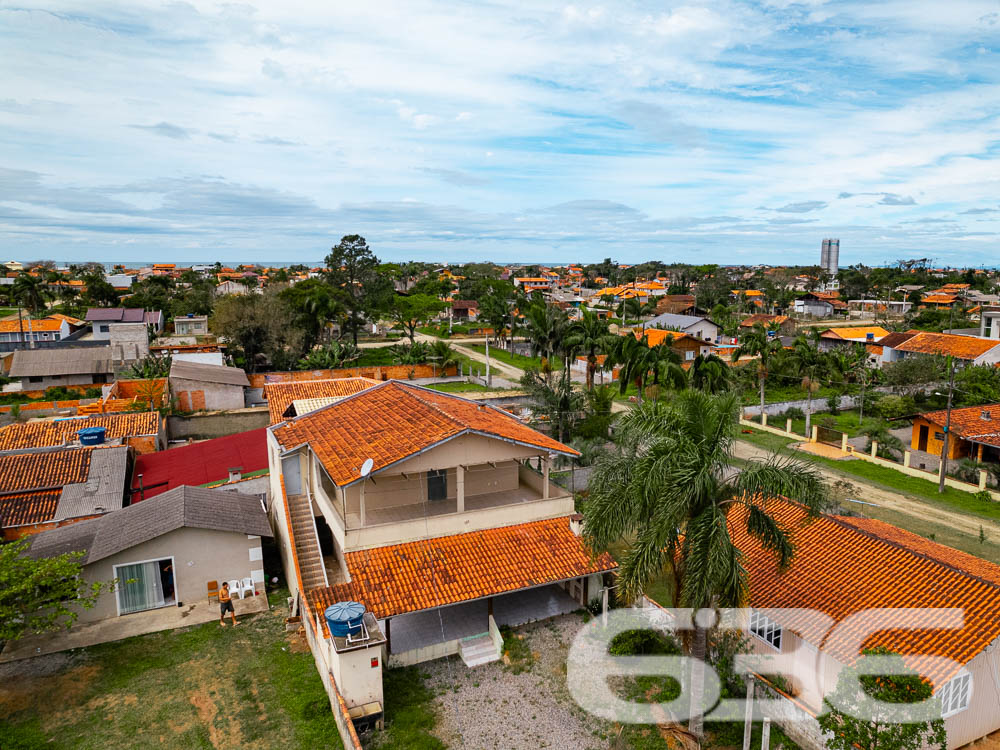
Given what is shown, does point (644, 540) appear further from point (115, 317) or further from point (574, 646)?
point (115, 317)

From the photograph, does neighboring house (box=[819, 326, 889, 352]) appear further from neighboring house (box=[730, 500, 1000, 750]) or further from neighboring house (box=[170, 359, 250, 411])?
neighboring house (box=[170, 359, 250, 411])

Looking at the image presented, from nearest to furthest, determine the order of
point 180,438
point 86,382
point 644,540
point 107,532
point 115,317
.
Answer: point 644,540
point 107,532
point 180,438
point 86,382
point 115,317

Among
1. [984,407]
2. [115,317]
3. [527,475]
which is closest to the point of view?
[527,475]

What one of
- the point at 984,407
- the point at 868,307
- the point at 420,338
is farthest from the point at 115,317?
the point at 868,307

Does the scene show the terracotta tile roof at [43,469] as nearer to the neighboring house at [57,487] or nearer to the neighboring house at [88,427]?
the neighboring house at [57,487]

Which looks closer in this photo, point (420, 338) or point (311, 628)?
point (311, 628)

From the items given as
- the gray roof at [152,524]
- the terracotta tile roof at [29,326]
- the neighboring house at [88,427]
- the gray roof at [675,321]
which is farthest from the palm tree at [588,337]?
the terracotta tile roof at [29,326]

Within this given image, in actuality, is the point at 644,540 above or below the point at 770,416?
above
